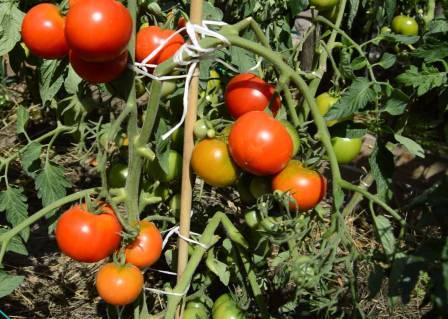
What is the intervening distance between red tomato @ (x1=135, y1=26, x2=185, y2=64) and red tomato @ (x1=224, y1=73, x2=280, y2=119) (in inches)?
5.2

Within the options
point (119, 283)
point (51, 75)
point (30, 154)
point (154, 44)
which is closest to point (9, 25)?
point (51, 75)

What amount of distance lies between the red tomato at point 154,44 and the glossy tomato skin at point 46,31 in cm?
14

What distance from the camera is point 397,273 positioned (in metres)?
0.78

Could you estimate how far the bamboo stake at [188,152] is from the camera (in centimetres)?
98

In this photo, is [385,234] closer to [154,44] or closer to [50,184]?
[154,44]

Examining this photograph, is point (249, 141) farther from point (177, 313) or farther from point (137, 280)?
point (177, 313)

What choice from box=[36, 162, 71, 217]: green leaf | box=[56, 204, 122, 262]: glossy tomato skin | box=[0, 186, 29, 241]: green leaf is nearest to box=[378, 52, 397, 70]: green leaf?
box=[56, 204, 122, 262]: glossy tomato skin

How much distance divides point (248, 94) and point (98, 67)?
0.28 m

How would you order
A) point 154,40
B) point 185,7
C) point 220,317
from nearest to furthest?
point 154,40
point 220,317
point 185,7

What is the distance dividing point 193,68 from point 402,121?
69 cm

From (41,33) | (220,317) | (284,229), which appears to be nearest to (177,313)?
(220,317)

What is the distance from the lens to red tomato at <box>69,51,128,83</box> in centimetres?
87

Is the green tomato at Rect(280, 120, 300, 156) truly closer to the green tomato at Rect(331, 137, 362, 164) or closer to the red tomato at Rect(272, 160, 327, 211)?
the red tomato at Rect(272, 160, 327, 211)

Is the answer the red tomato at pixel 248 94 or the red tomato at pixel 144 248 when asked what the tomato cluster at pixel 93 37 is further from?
the red tomato at pixel 144 248
